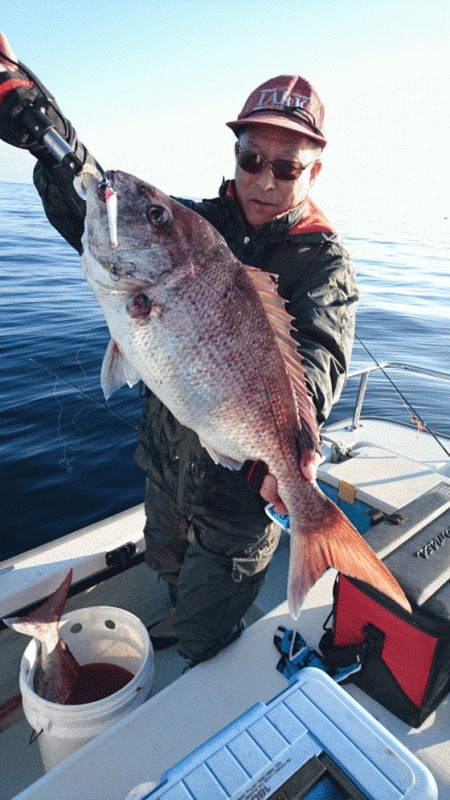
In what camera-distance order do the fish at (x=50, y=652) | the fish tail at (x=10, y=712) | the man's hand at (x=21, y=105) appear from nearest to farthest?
1. the man's hand at (x=21, y=105)
2. the fish at (x=50, y=652)
3. the fish tail at (x=10, y=712)

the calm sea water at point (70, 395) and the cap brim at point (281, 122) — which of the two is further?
the calm sea water at point (70, 395)

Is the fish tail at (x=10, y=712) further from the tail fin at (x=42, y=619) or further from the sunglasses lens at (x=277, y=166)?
the sunglasses lens at (x=277, y=166)

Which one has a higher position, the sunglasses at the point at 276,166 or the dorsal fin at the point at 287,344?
the sunglasses at the point at 276,166

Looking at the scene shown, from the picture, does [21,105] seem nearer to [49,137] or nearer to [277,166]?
[49,137]

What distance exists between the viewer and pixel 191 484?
7.39ft

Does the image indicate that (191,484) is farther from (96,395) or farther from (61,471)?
(96,395)

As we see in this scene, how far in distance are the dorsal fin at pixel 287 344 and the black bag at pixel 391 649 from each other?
0.85 m

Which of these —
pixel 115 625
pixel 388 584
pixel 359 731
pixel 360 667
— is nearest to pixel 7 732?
pixel 115 625

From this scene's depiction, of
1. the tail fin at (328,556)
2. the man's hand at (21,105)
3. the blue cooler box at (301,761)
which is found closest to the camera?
the blue cooler box at (301,761)

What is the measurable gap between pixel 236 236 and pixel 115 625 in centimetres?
229

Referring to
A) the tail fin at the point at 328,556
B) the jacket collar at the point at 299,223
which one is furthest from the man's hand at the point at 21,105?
the tail fin at the point at 328,556

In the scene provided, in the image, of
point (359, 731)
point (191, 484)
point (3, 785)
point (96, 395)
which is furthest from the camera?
point (96, 395)

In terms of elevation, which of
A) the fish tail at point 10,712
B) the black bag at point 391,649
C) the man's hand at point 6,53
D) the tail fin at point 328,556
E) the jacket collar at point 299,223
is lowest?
the fish tail at point 10,712

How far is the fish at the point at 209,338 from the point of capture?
65.7 inches
